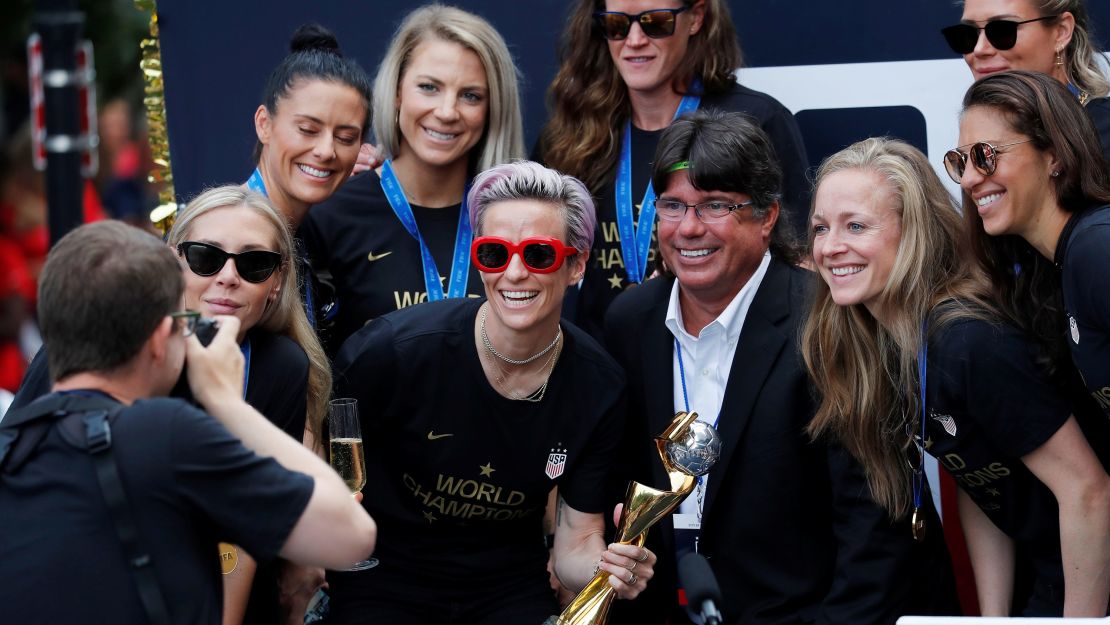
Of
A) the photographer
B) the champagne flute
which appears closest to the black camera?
the photographer

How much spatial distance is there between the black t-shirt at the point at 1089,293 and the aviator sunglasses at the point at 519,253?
1470mm

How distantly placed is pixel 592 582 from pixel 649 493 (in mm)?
319

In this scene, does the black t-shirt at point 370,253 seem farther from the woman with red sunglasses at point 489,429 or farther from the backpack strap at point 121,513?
the backpack strap at point 121,513

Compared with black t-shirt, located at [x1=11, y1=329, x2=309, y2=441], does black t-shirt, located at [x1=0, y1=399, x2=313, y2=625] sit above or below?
below

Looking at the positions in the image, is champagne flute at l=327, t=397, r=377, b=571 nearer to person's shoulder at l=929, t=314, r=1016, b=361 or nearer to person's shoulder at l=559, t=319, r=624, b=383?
person's shoulder at l=559, t=319, r=624, b=383

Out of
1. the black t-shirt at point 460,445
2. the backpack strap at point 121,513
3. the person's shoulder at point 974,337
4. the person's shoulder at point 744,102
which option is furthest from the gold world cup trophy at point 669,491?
the backpack strap at point 121,513

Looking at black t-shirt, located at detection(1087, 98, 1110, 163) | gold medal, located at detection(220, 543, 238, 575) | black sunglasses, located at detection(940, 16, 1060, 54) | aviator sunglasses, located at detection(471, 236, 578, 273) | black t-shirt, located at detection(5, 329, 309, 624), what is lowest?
gold medal, located at detection(220, 543, 238, 575)

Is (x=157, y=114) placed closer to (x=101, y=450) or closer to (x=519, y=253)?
(x=519, y=253)

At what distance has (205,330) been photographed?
129 inches

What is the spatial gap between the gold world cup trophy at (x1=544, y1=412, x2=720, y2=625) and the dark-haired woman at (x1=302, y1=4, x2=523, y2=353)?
3.84ft

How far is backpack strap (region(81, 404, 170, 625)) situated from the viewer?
110 inches

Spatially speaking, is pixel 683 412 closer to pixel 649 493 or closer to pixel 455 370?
pixel 649 493

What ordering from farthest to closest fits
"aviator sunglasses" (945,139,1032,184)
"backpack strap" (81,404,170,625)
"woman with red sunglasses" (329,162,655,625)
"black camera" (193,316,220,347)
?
1. "woman with red sunglasses" (329,162,655,625)
2. "aviator sunglasses" (945,139,1032,184)
3. "black camera" (193,316,220,347)
4. "backpack strap" (81,404,170,625)

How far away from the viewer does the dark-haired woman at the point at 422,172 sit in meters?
4.98
